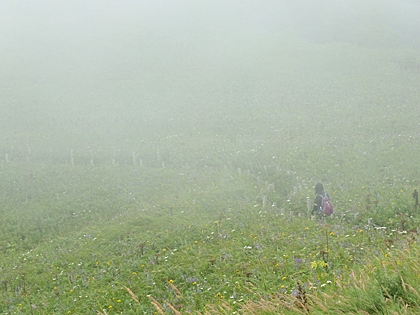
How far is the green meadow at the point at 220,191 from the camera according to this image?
21.8 ft

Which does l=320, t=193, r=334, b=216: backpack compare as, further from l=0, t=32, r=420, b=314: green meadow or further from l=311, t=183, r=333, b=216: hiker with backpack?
l=0, t=32, r=420, b=314: green meadow

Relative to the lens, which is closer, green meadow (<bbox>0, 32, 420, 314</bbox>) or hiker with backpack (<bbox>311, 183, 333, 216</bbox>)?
green meadow (<bbox>0, 32, 420, 314</bbox>)

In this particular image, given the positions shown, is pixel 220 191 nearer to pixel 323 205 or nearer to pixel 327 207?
pixel 323 205

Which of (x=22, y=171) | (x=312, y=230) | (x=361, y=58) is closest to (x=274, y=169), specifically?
(x=312, y=230)

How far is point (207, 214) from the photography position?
13.0 m

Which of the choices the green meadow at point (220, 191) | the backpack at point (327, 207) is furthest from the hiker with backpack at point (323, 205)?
the green meadow at point (220, 191)

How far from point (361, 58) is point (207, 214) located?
116 feet

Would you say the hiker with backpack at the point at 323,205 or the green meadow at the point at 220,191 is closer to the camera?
the green meadow at the point at 220,191

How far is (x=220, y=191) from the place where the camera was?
15.6 metres

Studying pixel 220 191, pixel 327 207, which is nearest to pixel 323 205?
pixel 327 207

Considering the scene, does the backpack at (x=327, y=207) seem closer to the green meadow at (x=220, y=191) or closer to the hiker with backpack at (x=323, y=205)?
the hiker with backpack at (x=323, y=205)

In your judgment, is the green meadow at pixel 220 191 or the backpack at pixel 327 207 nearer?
the green meadow at pixel 220 191

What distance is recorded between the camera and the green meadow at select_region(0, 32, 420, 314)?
6.65 metres

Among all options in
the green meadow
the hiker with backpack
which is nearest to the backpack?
the hiker with backpack
